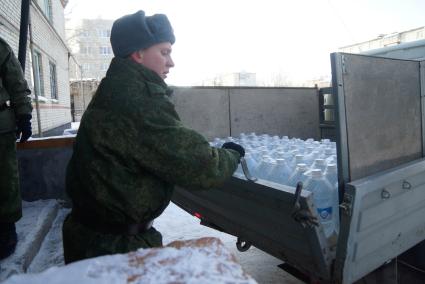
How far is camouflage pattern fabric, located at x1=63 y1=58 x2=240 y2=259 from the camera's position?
1.60m

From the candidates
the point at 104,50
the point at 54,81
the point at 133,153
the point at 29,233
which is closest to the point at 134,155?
the point at 133,153

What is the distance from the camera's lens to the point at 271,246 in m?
2.26

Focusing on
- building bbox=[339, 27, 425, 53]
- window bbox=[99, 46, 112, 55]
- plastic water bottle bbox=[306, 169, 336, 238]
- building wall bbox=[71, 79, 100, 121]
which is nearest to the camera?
plastic water bottle bbox=[306, 169, 336, 238]

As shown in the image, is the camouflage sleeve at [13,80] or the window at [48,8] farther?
the window at [48,8]

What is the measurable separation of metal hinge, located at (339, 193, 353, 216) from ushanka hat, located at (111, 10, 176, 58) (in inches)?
47.8

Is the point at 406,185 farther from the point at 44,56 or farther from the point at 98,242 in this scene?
the point at 44,56

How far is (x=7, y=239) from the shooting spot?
2.97 m

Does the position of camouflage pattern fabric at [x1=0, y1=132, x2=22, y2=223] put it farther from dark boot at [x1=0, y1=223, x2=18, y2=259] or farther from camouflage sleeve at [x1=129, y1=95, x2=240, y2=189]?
camouflage sleeve at [x1=129, y1=95, x2=240, y2=189]

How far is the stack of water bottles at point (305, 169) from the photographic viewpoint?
2.14 metres

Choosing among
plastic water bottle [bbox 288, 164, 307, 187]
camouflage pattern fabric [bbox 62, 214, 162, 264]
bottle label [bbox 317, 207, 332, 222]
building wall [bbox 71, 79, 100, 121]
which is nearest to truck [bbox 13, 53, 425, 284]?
bottle label [bbox 317, 207, 332, 222]

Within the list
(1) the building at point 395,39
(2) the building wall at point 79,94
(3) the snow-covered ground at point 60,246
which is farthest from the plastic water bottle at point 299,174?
(2) the building wall at point 79,94

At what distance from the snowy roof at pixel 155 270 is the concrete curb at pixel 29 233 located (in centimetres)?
200

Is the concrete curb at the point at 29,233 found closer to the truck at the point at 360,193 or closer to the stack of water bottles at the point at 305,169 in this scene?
the truck at the point at 360,193

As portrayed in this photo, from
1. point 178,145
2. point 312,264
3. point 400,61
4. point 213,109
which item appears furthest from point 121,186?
point 213,109
